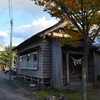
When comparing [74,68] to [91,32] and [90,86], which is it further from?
[91,32]

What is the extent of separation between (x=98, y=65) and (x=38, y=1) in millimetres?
8688

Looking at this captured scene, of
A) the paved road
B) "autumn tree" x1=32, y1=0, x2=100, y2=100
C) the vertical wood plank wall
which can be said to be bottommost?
the paved road

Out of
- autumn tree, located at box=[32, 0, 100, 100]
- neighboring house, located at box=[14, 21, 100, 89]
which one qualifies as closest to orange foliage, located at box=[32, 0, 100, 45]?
autumn tree, located at box=[32, 0, 100, 100]

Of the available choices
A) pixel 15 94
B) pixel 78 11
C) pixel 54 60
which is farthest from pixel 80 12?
pixel 15 94

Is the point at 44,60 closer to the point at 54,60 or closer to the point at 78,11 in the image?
the point at 54,60

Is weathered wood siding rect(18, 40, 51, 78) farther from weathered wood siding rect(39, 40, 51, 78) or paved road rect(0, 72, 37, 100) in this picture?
paved road rect(0, 72, 37, 100)

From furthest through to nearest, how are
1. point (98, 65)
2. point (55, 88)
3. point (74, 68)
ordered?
point (74, 68), point (98, 65), point (55, 88)

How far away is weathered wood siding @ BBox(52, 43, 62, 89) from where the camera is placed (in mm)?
9992

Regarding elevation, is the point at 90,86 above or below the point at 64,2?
below

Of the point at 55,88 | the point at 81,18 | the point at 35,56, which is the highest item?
the point at 81,18

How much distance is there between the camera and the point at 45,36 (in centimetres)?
1134

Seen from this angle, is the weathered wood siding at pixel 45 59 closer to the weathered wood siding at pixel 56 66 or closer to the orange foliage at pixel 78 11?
the weathered wood siding at pixel 56 66

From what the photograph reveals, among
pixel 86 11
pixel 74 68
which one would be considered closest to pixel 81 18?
pixel 86 11

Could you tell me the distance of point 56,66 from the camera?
34.3 feet
